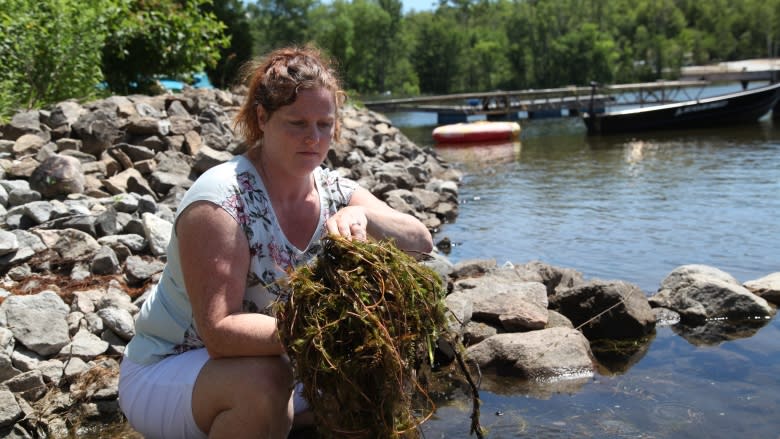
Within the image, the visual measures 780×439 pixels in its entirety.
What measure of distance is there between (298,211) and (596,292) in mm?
3421

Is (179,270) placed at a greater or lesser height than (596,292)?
greater

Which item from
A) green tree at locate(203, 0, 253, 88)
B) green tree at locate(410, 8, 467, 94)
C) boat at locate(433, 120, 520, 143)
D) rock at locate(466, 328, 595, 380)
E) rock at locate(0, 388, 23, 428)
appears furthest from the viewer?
green tree at locate(410, 8, 467, 94)

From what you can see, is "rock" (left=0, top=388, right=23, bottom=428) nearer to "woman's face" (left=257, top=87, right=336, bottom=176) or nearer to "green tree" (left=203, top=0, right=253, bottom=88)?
"woman's face" (left=257, top=87, right=336, bottom=176)

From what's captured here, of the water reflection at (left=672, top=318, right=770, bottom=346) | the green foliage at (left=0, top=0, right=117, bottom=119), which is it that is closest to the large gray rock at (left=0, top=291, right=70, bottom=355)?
the water reflection at (left=672, top=318, right=770, bottom=346)

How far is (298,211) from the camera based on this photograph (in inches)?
123

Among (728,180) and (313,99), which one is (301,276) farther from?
(728,180)

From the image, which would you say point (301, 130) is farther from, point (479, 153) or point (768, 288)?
point (479, 153)

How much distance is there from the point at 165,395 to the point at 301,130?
1.08m

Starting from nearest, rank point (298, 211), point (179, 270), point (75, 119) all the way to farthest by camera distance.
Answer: point (179, 270) → point (298, 211) → point (75, 119)

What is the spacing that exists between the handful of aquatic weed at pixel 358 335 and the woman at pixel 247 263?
15 cm

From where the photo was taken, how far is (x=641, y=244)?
9.71 metres

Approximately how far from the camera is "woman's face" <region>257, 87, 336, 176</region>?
114 inches

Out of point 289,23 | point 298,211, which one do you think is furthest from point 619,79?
point 298,211

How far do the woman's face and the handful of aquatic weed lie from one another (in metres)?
0.43
